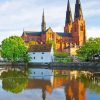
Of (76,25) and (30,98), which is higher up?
(76,25)

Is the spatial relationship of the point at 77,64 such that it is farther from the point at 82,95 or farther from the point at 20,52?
the point at 82,95

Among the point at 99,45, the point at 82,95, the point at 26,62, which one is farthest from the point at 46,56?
the point at 82,95

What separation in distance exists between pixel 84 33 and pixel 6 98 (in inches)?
5424

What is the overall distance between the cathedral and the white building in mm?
46714

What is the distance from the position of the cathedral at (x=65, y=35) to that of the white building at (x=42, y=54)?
46.7 meters

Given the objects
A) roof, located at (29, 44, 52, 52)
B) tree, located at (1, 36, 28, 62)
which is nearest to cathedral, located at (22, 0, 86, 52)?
roof, located at (29, 44, 52, 52)

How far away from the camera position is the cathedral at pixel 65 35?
158000 millimetres

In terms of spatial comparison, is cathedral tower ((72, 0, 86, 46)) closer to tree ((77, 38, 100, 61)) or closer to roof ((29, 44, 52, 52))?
roof ((29, 44, 52, 52))

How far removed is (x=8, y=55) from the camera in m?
102

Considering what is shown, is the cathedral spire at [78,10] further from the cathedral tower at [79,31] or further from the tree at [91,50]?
the tree at [91,50]

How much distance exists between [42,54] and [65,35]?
208 ft

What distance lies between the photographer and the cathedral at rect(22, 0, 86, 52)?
158000 mm

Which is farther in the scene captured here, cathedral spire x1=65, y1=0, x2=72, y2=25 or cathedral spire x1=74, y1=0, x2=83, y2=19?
cathedral spire x1=65, y1=0, x2=72, y2=25

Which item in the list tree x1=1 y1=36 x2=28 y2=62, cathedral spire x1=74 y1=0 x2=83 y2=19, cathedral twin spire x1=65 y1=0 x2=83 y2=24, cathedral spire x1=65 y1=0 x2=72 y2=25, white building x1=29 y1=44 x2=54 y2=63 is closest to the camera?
tree x1=1 y1=36 x2=28 y2=62
